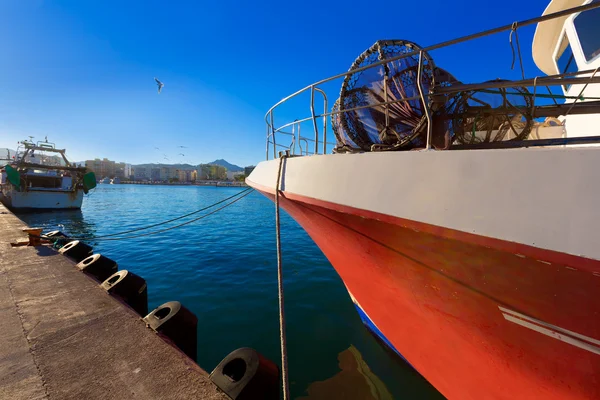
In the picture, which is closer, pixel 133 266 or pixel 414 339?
pixel 414 339

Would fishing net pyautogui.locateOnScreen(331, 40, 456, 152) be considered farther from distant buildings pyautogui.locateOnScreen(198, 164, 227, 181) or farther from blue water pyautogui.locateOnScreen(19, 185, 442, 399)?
distant buildings pyautogui.locateOnScreen(198, 164, 227, 181)

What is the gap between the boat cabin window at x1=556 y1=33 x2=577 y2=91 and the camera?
14.8 feet

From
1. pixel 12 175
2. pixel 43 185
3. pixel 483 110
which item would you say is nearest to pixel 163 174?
pixel 43 185

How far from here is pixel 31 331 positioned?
107 inches

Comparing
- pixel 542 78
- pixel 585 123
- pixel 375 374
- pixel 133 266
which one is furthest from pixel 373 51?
pixel 133 266

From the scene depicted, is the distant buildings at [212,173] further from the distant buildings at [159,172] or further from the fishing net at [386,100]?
the fishing net at [386,100]

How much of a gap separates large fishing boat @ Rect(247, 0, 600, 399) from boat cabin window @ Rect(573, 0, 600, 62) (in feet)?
7.12

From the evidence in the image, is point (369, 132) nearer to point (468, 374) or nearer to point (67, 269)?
point (468, 374)

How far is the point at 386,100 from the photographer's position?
3043mm

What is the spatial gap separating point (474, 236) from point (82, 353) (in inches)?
137

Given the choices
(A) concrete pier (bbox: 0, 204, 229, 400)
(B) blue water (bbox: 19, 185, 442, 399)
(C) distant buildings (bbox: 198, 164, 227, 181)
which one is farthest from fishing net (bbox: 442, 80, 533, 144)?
(C) distant buildings (bbox: 198, 164, 227, 181)

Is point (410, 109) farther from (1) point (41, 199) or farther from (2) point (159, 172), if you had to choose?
(2) point (159, 172)

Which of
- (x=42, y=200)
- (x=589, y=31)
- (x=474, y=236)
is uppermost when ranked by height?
(x=589, y=31)

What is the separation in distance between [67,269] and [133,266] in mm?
3841
